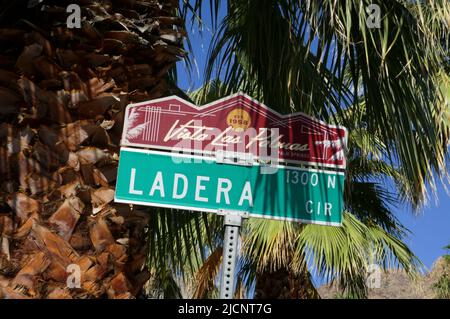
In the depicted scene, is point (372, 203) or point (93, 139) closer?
point (93, 139)

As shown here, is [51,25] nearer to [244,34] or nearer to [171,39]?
[171,39]

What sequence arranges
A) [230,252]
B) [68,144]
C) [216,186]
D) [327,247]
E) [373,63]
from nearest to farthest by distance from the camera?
[230,252] < [216,186] < [68,144] < [373,63] < [327,247]

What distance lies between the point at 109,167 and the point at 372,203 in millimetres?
6813

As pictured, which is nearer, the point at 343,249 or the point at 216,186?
the point at 216,186

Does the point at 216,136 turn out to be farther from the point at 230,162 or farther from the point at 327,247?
the point at 327,247

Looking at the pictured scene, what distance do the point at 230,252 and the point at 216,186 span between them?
9.0 inches

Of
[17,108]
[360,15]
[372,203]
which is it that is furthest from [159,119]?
[372,203]

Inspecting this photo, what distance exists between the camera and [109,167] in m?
2.51

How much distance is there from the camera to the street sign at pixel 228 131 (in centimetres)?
198

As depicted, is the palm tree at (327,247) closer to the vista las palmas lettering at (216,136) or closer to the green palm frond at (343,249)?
the green palm frond at (343,249)

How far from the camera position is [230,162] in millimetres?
1981

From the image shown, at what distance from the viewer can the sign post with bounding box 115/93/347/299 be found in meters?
1.94

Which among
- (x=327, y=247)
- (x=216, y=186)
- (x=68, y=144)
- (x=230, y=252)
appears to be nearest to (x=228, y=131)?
(x=216, y=186)

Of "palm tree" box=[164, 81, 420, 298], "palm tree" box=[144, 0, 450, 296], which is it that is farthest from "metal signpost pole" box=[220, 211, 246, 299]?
"palm tree" box=[164, 81, 420, 298]
